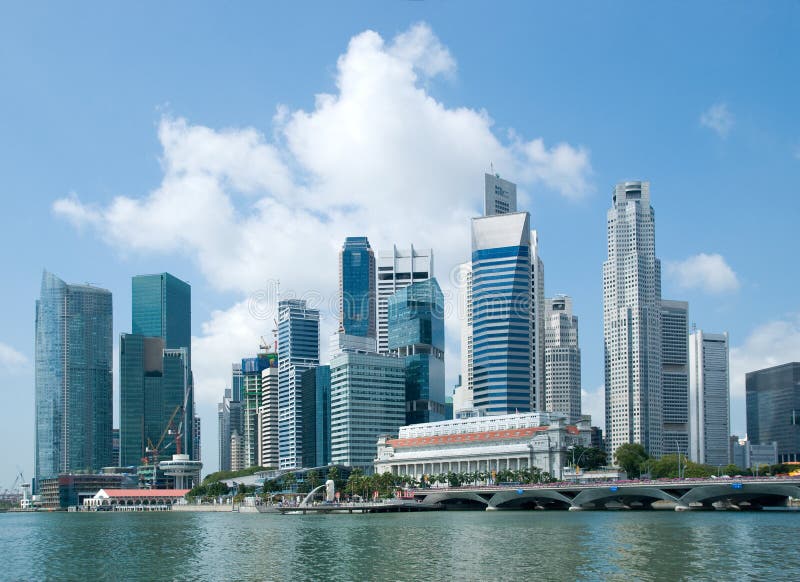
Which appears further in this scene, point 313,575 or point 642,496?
point 642,496

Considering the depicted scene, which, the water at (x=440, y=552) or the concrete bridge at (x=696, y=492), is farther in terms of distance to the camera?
the concrete bridge at (x=696, y=492)

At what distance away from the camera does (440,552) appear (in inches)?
3861

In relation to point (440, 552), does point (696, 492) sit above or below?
below

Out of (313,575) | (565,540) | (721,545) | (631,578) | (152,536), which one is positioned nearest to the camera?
(631,578)

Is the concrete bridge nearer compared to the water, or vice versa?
the water

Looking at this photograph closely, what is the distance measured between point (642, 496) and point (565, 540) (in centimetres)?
9253

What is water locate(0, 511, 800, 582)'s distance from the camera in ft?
267

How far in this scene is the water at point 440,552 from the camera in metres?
81.5

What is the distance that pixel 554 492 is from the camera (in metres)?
198

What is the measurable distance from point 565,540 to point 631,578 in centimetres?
3348

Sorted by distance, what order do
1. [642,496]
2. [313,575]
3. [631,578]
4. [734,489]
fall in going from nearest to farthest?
[631,578]
[313,575]
[734,489]
[642,496]

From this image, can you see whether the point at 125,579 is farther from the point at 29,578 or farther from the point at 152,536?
the point at 152,536

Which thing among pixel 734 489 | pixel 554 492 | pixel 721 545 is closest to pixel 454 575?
pixel 721 545

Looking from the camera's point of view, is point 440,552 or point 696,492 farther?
point 696,492
